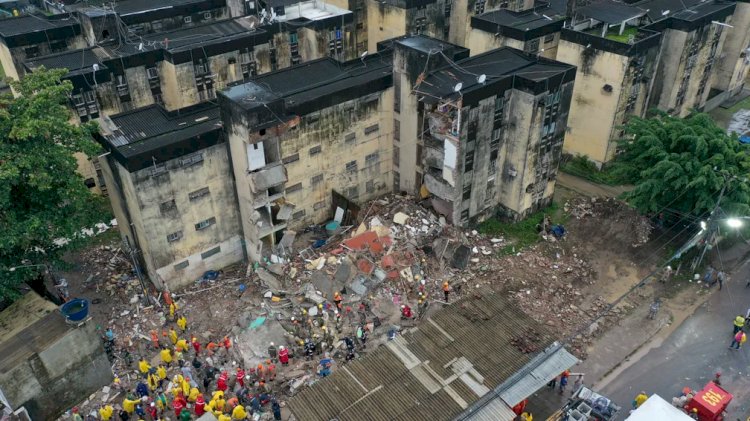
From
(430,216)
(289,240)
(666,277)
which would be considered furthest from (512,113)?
(289,240)

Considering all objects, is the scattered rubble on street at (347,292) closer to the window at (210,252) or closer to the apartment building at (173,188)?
the window at (210,252)

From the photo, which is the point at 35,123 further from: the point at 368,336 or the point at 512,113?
the point at 512,113

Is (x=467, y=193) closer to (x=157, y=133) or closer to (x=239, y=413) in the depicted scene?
(x=157, y=133)

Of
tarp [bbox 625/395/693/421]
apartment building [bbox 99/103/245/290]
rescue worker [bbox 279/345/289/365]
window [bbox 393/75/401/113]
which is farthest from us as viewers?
window [bbox 393/75/401/113]

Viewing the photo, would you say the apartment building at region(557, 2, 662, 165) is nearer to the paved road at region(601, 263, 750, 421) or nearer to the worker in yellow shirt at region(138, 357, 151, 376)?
the paved road at region(601, 263, 750, 421)

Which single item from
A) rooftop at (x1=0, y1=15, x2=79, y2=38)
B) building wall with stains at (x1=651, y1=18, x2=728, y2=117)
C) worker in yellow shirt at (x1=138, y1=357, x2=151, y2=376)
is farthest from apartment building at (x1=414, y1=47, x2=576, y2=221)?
rooftop at (x1=0, y1=15, x2=79, y2=38)
